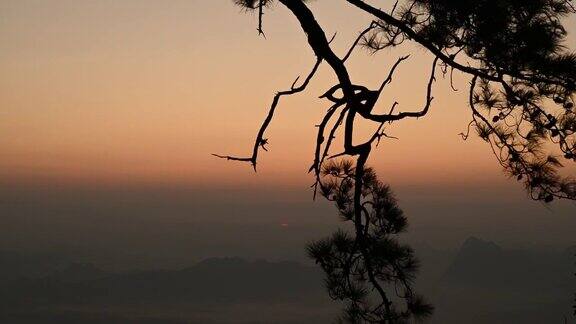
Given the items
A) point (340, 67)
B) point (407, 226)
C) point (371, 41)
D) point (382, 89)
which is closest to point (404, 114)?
point (382, 89)

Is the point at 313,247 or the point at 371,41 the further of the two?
the point at 371,41

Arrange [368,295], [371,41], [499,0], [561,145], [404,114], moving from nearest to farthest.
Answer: [404,114], [499,0], [368,295], [561,145], [371,41]

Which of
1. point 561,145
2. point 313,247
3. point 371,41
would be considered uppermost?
point 371,41

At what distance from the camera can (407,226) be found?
3.53 m

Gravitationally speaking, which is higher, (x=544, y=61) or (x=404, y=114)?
(x=544, y=61)

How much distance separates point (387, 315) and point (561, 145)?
5.38 feet

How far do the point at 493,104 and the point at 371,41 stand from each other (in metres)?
0.91

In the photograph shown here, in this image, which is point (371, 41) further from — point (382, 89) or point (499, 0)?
point (382, 89)

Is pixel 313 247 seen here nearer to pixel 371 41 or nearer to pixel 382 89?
pixel 382 89

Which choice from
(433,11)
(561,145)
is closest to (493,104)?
(561,145)

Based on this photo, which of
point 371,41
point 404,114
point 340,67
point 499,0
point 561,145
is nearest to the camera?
point 404,114

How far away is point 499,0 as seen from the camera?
3240 millimetres

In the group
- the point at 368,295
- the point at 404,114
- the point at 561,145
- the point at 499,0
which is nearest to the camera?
the point at 404,114

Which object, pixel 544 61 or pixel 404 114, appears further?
pixel 544 61
